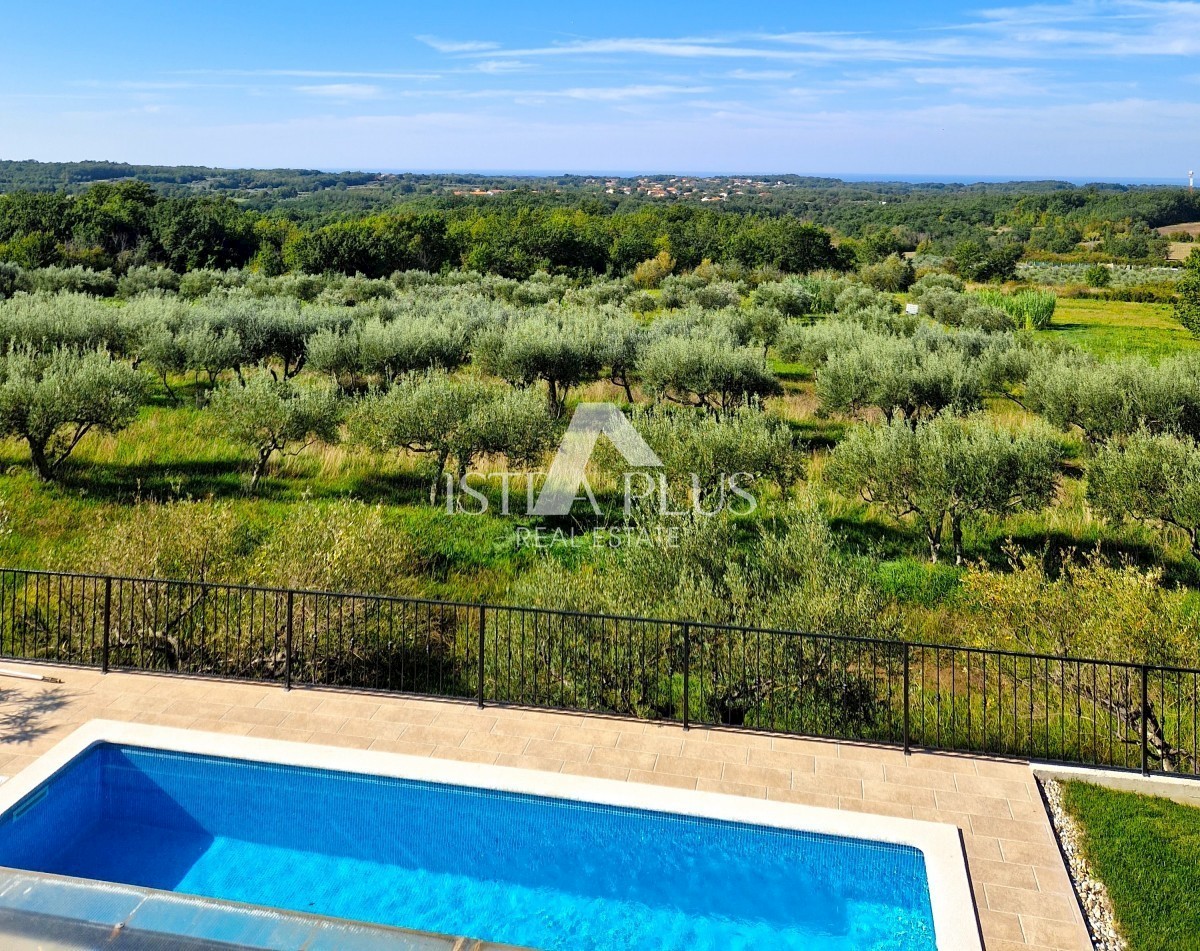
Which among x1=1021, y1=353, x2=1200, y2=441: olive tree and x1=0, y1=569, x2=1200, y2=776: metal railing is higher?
x1=1021, y1=353, x2=1200, y2=441: olive tree

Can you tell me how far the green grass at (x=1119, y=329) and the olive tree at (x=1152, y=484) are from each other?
58.7ft

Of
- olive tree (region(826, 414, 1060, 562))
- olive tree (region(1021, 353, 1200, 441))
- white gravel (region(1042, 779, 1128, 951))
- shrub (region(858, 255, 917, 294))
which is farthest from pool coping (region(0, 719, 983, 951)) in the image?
shrub (region(858, 255, 917, 294))

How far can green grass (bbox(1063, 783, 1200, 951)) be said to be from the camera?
6.60m

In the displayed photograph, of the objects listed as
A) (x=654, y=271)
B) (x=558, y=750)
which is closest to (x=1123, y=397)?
(x=558, y=750)

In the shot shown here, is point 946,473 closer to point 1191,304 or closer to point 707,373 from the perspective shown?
point 707,373

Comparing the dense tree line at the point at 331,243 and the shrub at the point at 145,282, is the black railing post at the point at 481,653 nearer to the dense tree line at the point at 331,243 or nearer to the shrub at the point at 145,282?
the shrub at the point at 145,282

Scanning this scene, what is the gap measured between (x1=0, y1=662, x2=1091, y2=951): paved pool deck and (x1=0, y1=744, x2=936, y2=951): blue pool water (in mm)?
435

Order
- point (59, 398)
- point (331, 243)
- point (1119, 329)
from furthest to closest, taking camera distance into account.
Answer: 1. point (331, 243)
2. point (1119, 329)
3. point (59, 398)

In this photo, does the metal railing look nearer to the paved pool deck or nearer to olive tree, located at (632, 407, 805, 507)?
the paved pool deck

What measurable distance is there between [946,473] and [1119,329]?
35375 mm

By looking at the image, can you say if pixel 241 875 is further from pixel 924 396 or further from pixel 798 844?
pixel 924 396

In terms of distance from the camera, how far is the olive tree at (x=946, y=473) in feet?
53.0

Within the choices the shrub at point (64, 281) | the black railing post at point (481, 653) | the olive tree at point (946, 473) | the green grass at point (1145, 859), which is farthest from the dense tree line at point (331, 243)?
the green grass at point (1145, 859)

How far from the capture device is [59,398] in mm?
18188
